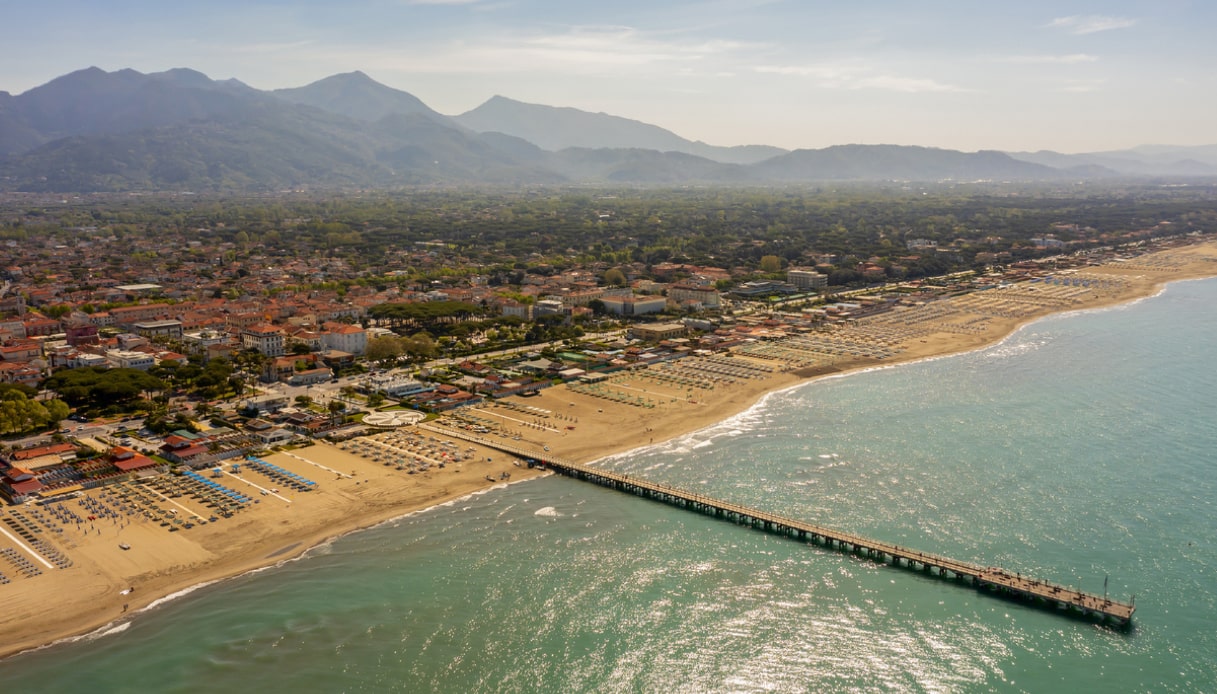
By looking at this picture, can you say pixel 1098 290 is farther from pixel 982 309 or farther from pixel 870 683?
pixel 870 683

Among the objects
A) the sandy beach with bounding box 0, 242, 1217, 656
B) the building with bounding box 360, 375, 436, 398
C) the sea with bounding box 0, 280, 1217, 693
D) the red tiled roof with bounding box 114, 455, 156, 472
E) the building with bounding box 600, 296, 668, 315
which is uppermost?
the building with bounding box 600, 296, 668, 315

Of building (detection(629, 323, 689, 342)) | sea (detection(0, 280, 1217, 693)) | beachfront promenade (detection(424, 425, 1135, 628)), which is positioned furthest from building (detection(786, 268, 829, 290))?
beachfront promenade (detection(424, 425, 1135, 628))

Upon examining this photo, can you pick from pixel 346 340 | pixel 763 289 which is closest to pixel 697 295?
pixel 763 289

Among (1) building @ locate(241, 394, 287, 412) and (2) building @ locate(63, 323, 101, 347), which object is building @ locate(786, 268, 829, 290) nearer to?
(1) building @ locate(241, 394, 287, 412)

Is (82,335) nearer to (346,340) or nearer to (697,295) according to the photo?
(346,340)

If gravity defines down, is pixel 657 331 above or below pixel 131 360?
below

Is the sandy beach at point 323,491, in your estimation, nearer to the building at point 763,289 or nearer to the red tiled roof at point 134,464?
the red tiled roof at point 134,464
